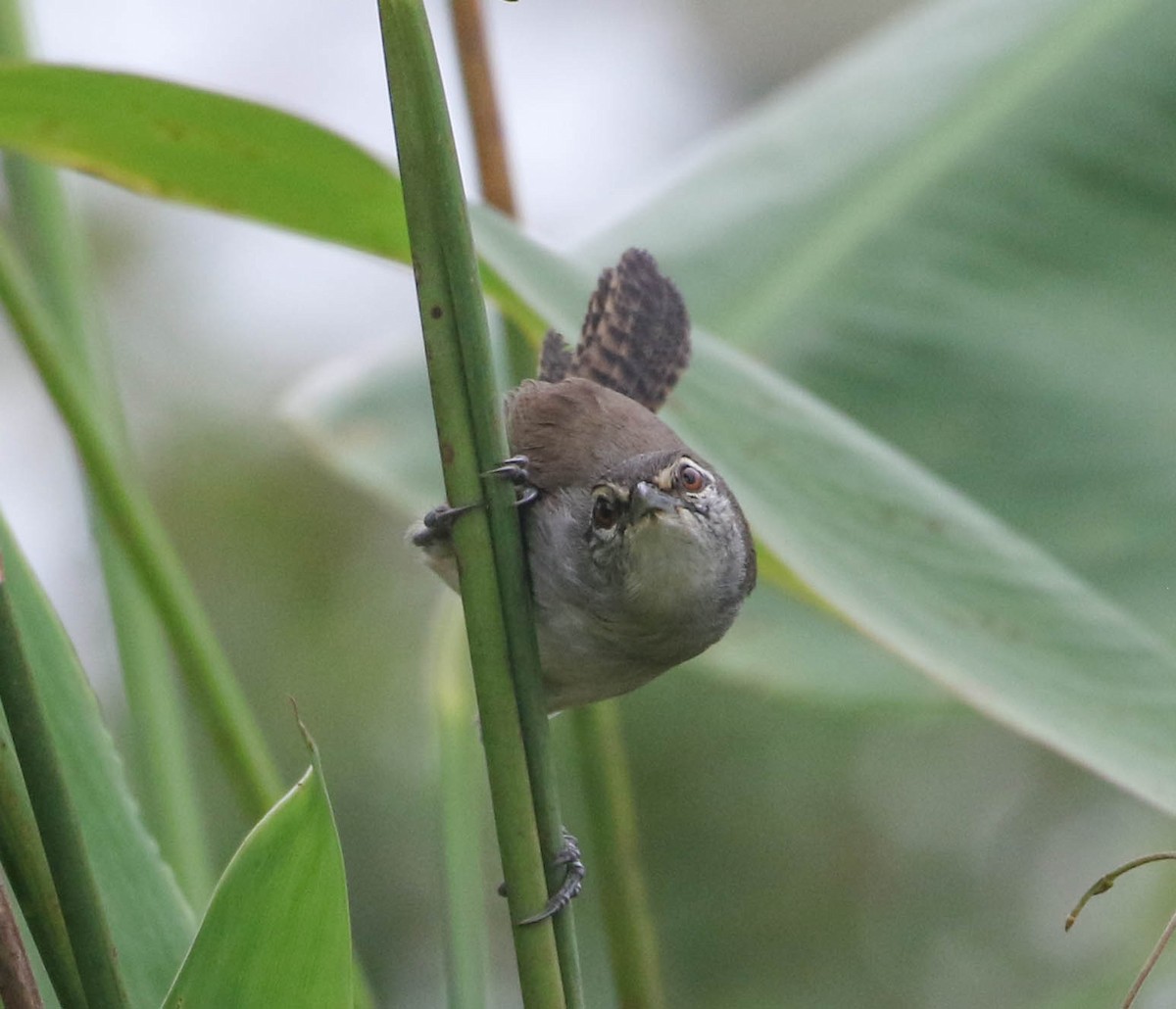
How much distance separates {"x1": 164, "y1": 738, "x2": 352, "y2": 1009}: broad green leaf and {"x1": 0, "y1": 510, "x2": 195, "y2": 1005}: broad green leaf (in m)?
0.19

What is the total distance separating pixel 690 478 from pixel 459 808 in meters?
0.36

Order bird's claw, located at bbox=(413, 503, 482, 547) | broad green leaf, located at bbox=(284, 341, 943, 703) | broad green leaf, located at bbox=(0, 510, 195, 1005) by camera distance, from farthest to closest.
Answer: broad green leaf, located at bbox=(284, 341, 943, 703)
bird's claw, located at bbox=(413, 503, 482, 547)
broad green leaf, located at bbox=(0, 510, 195, 1005)

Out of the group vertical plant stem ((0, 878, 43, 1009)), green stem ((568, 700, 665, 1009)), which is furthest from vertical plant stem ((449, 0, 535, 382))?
vertical plant stem ((0, 878, 43, 1009))

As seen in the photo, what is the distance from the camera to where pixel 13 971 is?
2.34 feet

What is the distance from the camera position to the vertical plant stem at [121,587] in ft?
4.63

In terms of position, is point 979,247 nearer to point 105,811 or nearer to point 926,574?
point 926,574

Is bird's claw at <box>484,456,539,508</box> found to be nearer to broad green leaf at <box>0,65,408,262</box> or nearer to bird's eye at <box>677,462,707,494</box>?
bird's eye at <box>677,462,707,494</box>

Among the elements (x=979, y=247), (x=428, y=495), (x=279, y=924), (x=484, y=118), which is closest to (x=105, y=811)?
(x=279, y=924)

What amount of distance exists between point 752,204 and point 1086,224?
1.60ft

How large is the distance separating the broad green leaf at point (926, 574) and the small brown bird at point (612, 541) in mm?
71

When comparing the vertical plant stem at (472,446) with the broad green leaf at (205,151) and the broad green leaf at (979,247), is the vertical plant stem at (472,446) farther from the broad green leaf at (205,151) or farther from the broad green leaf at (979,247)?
the broad green leaf at (979,247)

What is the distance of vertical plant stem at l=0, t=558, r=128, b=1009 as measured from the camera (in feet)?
2.38

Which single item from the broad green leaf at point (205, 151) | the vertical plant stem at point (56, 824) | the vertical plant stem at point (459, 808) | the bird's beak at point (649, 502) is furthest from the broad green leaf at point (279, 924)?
the broad green leaf at point (205, 151)

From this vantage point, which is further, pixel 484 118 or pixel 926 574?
pixel 484 118
